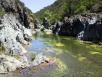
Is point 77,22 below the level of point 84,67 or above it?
above

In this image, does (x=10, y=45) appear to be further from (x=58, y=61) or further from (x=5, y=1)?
(x=5, y=1)

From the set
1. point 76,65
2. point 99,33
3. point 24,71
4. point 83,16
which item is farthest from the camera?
point 83,16

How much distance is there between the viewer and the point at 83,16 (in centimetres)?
13488

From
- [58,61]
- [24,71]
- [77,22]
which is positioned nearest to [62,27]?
[77,22]

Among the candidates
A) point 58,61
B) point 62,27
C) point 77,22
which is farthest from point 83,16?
point 58,61

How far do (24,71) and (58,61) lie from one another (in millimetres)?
12805

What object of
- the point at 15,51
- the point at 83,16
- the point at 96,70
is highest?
the point at 83,16

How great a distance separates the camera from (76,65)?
181 ft

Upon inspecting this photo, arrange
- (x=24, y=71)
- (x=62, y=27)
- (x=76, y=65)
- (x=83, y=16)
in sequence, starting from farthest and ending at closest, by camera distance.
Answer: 1. (x=62, y=27)
2. (x=83, y=16)
3. (x=76, y=65)
4. (x=24, y=71)

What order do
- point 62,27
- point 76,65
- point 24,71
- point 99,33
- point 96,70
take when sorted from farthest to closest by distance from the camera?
point 62,27
point 99,33
point 76,65
point 96,70
point 24,71

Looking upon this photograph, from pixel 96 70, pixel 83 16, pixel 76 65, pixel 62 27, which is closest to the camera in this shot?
pixel 96 70

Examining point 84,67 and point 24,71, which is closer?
point 24,71

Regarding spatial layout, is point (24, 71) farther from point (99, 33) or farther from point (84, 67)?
point (99, 33)

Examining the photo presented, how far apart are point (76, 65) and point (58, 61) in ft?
15.8
